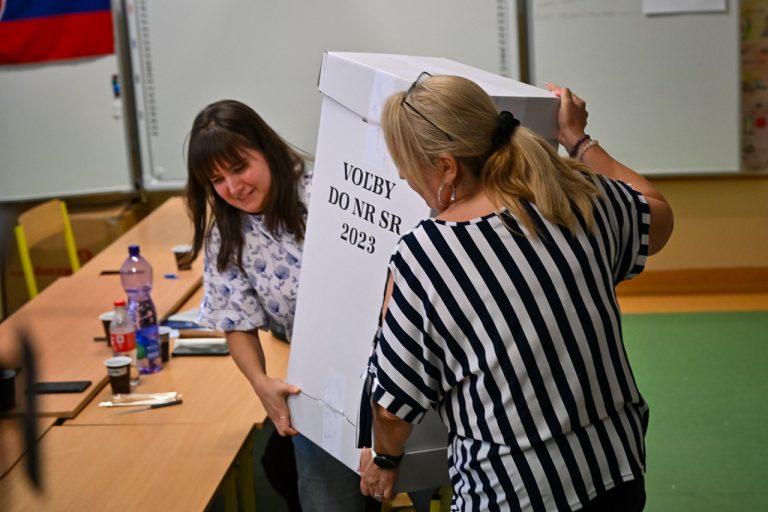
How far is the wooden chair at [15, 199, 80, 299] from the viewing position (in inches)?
170

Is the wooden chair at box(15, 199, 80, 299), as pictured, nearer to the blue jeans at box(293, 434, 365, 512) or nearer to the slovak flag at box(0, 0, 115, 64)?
the slovak flag at box(0, 0, 115, 64)

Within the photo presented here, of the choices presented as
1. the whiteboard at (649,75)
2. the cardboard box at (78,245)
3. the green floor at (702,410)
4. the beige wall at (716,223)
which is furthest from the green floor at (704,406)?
the cardboard box at (78,245)

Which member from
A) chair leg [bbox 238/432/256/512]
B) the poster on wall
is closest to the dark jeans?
chair leg [bbox 238/432/256/512]

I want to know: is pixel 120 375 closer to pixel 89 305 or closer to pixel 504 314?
pixel 89 305

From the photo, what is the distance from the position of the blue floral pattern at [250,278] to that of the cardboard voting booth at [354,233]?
0.29 m

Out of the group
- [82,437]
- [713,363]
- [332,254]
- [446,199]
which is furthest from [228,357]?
[713,363]

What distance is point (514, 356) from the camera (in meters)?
1.32

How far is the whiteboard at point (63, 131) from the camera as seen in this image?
5.28m

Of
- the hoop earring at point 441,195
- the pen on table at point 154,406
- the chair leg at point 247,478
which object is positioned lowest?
the chair leg at point 247,478

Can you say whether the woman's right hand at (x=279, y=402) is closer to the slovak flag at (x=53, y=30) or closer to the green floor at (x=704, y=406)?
the green floor at (x=704, y=406)

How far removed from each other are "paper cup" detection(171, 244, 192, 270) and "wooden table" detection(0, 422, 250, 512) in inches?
53.7

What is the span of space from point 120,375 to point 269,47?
9.44 ft

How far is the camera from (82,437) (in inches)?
96.0

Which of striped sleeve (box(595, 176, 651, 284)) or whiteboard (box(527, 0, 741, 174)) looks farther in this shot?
whiteboard (box(527, 0, 741, 174))
